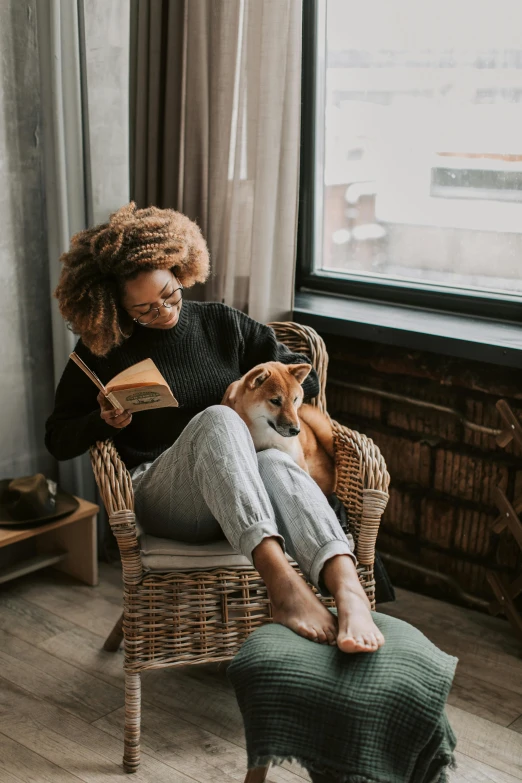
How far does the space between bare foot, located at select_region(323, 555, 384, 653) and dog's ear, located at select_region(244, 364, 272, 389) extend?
0.44 meters

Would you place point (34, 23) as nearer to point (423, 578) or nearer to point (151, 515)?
point (151, 515)

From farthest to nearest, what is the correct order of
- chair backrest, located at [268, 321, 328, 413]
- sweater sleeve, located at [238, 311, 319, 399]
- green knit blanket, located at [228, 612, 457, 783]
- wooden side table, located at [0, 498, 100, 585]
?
wooden side table, located at [0, 498, 100, 585]
chair backrest, located at [268, 321, 328, 413]
sweater sleeve, located at [238, 311, 319, 399]
green knit blanket, located at [228, 612, 457, 783]

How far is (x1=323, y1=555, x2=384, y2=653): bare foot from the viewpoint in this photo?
1.43 metres

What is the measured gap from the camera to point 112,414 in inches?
72.9

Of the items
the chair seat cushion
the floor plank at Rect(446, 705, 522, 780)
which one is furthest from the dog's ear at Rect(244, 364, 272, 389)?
the floor plank at Rect(446, 705, 522, 780)

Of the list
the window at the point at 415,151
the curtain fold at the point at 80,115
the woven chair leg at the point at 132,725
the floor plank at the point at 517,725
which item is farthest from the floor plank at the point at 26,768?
the window at the point at 415,151

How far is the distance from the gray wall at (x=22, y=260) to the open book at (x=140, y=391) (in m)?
0.81

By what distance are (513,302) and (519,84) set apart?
572 mm

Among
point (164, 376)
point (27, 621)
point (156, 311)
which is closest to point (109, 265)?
point (156, 311)

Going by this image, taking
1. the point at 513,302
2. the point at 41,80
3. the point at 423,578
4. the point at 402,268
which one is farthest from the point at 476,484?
the point at 41,80

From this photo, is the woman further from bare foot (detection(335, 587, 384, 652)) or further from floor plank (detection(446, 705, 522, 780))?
floor plank (detection(446, 705, 522, 780))

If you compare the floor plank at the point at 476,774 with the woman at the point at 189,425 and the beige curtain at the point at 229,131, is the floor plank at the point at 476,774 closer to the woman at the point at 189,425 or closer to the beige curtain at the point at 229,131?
the woman at the point at 189,425

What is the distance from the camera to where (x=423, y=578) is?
8.13 ft

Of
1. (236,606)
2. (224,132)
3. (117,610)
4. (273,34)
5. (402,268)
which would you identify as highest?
(273,34)
